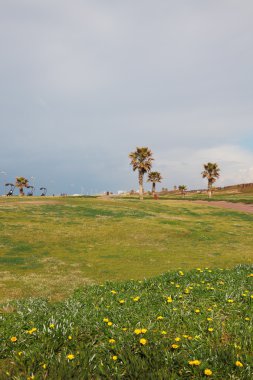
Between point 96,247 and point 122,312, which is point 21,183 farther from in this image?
point 122,312

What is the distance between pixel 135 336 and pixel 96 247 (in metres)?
16.3

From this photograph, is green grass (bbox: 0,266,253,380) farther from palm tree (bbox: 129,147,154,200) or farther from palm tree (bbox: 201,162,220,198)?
palm tree (bbox: 201,162,220,198)

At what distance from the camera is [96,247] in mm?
23578

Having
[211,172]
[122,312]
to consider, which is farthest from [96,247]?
[211,172]

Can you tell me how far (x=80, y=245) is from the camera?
78.8 feet

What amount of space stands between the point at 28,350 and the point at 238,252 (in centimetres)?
1964

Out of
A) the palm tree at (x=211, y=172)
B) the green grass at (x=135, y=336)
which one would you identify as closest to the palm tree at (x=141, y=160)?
the palm tree at (x=211, y=172)

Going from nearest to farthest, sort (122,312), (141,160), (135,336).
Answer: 1. (135,336)
2. (122,312)
3. (141,160)

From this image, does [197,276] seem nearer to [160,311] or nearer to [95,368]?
[160,311]

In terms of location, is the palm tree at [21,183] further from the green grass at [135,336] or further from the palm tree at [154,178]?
the green grass at [135,336]

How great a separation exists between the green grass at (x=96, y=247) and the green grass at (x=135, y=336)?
14.0 ft

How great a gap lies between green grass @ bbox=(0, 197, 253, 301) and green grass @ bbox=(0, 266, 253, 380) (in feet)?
14.0

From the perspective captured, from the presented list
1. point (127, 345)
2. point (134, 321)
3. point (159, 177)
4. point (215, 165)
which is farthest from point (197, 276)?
point (159, 177)

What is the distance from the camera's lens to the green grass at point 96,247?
52.3 ft
